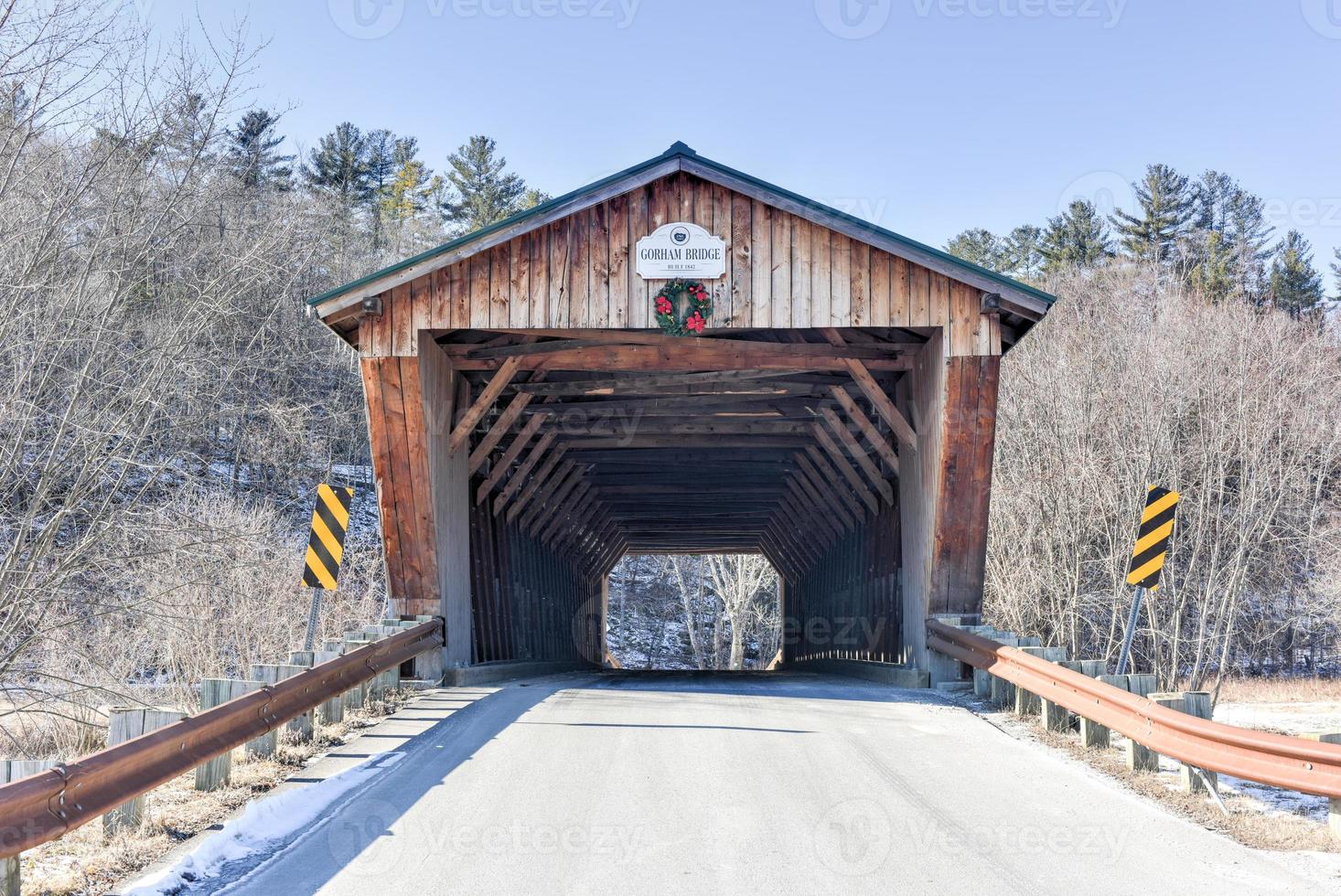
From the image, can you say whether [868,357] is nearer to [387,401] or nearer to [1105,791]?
[387,401]

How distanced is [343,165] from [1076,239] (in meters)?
24.7

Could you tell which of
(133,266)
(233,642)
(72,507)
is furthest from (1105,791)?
(233,642)

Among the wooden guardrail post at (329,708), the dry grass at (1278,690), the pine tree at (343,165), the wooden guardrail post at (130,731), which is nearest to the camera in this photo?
the wooden guardrail post at (130,731)

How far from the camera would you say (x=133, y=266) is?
259 inches

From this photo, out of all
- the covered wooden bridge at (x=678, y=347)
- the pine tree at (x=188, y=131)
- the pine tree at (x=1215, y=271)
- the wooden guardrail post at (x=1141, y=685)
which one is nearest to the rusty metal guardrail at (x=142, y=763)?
the pine tree at (x=188, y=131)

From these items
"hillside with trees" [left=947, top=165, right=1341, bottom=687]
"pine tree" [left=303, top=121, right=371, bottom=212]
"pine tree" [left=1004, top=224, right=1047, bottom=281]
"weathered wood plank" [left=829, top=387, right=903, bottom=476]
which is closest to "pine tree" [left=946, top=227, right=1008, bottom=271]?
"pine tree" [left=1004, top=224, right=1047, bottom=281]

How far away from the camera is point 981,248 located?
3972 cm

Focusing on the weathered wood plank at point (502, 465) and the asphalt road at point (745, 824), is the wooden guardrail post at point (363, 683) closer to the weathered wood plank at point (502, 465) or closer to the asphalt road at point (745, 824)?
the asphalt road at point (745, 824)

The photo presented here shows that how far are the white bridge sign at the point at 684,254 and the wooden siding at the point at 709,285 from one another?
8 cm

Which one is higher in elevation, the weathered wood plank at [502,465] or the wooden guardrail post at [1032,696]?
the weathered wood plank at [502,465]

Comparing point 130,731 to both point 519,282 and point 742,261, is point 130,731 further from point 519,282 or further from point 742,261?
point 742,261

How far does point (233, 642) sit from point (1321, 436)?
20.2 m

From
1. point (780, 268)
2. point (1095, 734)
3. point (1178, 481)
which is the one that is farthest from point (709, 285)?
point (1178, 481)

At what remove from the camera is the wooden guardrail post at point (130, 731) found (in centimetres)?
429
